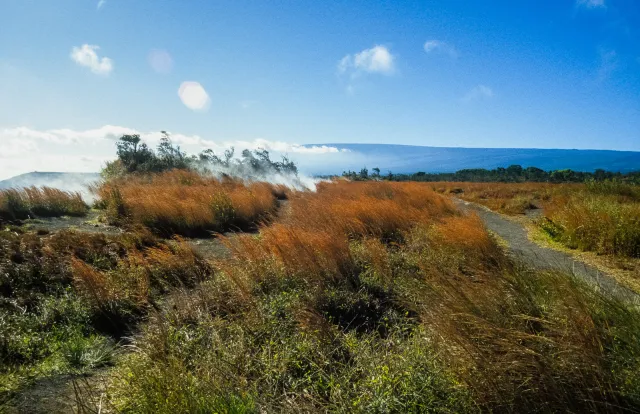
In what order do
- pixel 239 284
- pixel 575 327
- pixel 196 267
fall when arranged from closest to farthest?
pixel 575 327 < pixel 239 284 < pixel 196 267

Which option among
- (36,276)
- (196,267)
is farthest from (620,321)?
(36,276)

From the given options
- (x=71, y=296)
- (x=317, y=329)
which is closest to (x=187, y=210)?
(x=71, y=296)

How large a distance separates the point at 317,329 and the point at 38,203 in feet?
41.1

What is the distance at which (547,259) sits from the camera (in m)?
6.08

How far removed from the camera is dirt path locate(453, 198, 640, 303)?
4.13 m

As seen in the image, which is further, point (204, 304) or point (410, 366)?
point (204, 304)

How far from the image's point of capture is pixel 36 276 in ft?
16.1

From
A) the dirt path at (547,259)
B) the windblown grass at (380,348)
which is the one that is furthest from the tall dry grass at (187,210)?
the dirt path at (547,259)

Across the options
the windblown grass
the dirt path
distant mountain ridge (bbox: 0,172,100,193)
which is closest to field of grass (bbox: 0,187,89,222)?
distant mountain ridge (bbox: 0,172,100,193)

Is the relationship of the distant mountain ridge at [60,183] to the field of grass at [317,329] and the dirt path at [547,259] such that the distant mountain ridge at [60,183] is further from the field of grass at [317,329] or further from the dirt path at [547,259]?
the dirt path at [547,259]

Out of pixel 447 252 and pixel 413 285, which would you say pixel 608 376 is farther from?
pixel 447 252

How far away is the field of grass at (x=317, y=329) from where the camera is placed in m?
2.04

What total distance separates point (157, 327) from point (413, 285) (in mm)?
3045

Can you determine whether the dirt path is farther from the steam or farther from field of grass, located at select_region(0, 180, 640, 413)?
the steam
